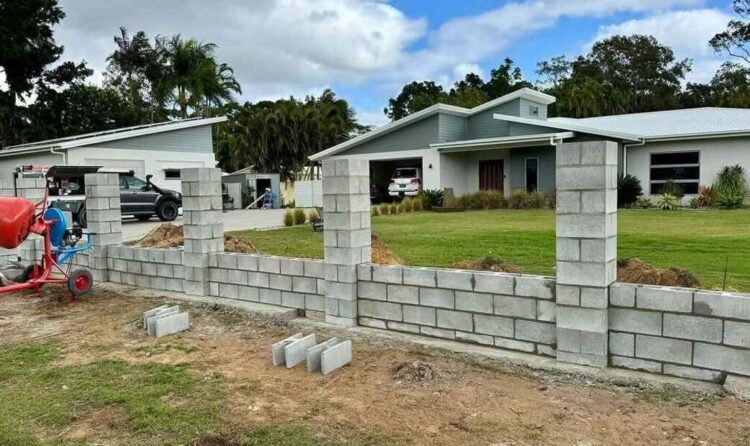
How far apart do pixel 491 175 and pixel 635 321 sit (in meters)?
19.7

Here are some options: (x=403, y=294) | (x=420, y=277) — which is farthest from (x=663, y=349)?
(x=403, y=294)

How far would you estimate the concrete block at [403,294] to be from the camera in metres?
5.45

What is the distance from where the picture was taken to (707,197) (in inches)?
725

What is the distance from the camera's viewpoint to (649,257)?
320 inches

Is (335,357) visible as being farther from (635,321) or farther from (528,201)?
(528,201)

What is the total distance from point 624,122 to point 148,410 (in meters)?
24.0

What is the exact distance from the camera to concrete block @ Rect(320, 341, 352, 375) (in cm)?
460

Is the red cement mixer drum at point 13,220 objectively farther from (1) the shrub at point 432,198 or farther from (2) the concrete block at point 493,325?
(1) the shrub at point 432,198

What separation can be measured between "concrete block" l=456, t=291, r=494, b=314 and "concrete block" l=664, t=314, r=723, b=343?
1359 millimetres

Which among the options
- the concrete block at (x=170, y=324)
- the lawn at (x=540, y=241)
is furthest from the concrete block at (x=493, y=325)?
the concrete block at (x=170, y=324)

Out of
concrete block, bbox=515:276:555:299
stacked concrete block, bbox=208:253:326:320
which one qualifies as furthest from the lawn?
concrete block, bbox=515:276:555:299

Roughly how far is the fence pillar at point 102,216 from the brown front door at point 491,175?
55.5 feet

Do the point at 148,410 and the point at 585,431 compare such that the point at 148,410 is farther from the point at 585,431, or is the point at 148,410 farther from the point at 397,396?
the point at 585,431

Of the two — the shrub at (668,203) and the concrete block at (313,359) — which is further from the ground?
the shrub at (668,203)
